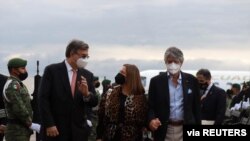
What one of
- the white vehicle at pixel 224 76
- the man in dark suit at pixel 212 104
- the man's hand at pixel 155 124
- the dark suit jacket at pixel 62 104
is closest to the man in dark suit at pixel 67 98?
the dark suit jacket at pixel 62 104

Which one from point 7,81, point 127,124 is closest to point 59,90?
point 127,124

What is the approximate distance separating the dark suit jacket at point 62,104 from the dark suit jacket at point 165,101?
749 mm

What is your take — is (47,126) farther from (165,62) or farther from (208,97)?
(208,97)

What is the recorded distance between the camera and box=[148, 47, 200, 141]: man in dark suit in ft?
27.7

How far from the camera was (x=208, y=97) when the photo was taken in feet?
36.4

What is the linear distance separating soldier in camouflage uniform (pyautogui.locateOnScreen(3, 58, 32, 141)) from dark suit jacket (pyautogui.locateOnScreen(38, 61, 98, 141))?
1.16 metres

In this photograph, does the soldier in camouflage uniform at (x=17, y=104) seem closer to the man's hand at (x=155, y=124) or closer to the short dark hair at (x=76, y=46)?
the short dark hair at (x=76, y=46)

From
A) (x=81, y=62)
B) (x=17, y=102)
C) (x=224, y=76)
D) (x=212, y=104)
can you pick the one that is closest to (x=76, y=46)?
(x=81, y=62)

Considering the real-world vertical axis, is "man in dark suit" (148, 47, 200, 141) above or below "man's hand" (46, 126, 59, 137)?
above

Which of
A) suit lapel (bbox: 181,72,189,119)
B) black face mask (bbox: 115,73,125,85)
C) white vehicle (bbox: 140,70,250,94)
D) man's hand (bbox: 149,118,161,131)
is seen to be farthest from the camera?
white vehicle (bbox: 140,70,250,94)

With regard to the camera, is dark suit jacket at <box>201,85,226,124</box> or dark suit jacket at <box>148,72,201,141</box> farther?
dark suit jacket at <box>201,85,226,124</box>

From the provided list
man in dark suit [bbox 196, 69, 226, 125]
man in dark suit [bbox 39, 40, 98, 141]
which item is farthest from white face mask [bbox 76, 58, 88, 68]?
man in dark suit [bbox 196, 69, 226, 125]

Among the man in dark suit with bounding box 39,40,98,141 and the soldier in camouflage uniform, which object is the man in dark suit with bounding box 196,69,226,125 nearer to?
the soldier in camouflage uniform

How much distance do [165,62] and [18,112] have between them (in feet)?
7.09
